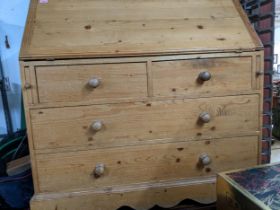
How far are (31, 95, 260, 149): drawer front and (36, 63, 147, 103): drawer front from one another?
0.05 meters

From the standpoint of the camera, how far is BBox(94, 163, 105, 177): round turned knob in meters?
0.97

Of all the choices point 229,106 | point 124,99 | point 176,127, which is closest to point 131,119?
point 124,99

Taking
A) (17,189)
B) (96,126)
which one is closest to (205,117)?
(96,126)

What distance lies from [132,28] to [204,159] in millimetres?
677

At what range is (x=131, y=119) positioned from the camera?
0.98 metres

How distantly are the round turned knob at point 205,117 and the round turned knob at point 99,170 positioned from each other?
482mm

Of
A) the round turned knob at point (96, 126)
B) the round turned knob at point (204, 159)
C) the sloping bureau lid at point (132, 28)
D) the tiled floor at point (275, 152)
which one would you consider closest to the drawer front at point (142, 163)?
the round turned knob at point (204, 159)

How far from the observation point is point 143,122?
99 cm

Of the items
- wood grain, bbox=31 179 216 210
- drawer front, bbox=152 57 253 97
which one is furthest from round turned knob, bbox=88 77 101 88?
wood grain, bbox=31 179 216 210

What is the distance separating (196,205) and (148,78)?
0.69m

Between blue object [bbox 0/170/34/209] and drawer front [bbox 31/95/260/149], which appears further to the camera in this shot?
blue object [bbox 0/170/34/209]

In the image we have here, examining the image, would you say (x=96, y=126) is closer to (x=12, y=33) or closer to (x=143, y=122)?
(x=143, y=122)

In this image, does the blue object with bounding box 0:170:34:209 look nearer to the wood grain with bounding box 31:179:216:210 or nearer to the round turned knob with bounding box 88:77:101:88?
the wood grain with bounding box 31:179:216:210

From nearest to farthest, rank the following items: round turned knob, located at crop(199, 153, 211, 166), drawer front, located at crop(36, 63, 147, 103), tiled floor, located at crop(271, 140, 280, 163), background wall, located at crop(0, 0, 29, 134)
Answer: drawer front, located at crop(36, 63, 147, 103) < round turned knob, located at crop(199, 153, 211, 166) < background wall, located at crop(0, 0, 29, 134) < tiled floor, located at crop(271, 140, 280, 163)
